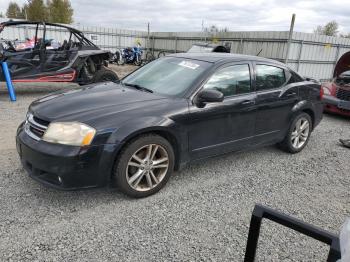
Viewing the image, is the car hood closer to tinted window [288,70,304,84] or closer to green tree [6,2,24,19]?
tinted window [288,70,304,84]

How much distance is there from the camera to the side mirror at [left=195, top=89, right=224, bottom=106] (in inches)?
140

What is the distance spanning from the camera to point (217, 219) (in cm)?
314

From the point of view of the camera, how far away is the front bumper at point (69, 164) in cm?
293

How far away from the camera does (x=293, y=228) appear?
149 cm

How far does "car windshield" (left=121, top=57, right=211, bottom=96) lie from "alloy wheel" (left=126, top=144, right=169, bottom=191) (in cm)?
74

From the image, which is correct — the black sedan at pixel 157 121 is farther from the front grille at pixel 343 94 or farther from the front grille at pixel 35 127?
the front grille at pixel 343 94

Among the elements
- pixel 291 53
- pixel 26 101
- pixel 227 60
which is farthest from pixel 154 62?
pixel 291 53

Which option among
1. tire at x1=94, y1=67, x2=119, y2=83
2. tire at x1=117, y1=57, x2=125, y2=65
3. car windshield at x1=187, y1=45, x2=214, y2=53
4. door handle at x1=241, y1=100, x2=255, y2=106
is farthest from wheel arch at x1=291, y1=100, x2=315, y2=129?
tire at x1=117, y1=57, x2=125, y2=65

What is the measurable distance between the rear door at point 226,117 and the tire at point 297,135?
3.15ft

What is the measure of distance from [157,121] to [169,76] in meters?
0.94

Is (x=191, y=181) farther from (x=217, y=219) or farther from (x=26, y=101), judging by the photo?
(x=26, y=101)

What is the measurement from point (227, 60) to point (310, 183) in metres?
1.90

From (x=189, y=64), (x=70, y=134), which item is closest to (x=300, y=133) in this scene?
(x=189, y=64)

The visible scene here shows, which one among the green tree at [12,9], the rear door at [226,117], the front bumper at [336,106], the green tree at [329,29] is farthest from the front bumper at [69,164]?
the green tree at [12,9]
